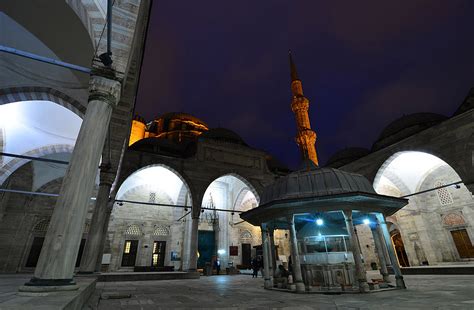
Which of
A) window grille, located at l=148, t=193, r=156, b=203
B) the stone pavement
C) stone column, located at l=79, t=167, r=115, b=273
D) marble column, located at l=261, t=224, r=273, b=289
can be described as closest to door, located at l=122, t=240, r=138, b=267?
window grille, located at l=148, t=193, r=156, b=203

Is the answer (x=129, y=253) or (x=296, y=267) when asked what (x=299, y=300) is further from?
(x=129, y=253)

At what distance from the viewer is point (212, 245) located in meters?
19.9

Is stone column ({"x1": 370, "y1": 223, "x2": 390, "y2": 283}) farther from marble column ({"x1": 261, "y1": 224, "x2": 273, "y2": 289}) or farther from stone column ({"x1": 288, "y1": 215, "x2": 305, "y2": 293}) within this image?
marble column ({"x1": 261, "y1": 224, "x2": 273, "y2": 289})

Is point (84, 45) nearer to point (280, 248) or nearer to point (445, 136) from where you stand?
point (445, 136)

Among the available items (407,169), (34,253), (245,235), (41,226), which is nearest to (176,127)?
(245,235)

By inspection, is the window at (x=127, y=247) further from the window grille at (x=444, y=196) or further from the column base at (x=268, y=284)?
the window grille at (x=444, y=196)

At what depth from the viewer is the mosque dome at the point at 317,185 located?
6753 millimetres

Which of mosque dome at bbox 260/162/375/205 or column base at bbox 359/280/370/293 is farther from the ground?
mosque dome at bbox 260/162/375/205

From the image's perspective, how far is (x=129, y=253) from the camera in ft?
58.0

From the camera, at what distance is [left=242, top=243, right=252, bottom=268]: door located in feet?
67.3

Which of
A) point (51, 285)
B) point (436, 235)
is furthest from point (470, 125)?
point (51, 285)

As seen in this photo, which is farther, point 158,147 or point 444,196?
point 158,147

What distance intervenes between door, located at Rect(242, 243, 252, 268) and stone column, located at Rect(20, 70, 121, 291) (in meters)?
18.9

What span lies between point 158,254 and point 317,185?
15.8 metres
